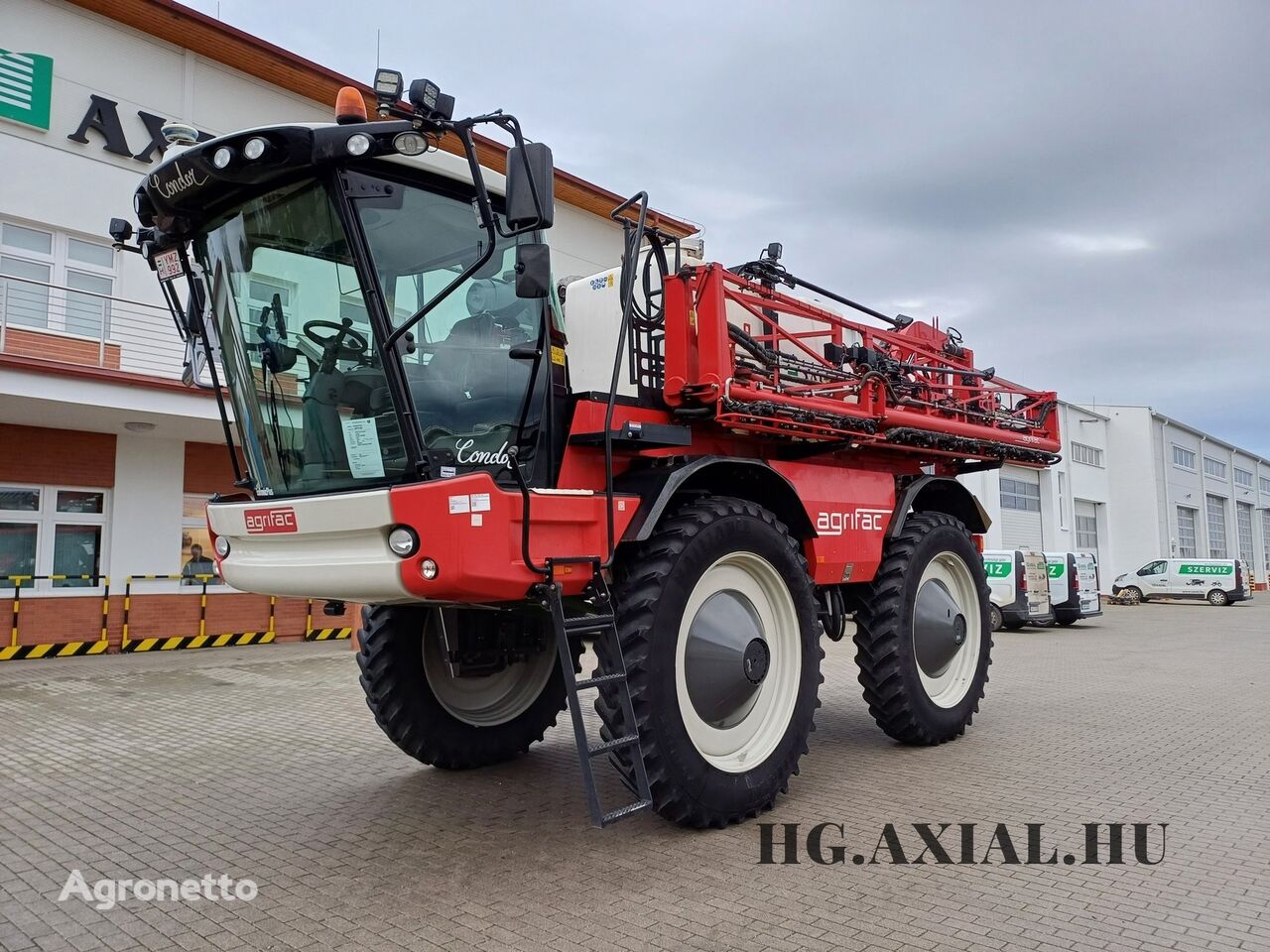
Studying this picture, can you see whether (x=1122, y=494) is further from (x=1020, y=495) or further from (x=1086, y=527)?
(x=1020, y=495)

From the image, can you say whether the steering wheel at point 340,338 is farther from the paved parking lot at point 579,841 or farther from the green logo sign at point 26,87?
the green logo sign at point 26,87

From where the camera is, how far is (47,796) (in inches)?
221

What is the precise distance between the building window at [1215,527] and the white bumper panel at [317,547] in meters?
55.5

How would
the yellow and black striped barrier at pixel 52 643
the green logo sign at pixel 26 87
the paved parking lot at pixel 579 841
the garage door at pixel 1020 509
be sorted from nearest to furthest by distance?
1. the paved parking lot at pixel 579 841
2. the green logo sign at pixel 26 87
3. the yellow and black striped barrier at pixel 52 643
4. the garage door at pixel 1020 509

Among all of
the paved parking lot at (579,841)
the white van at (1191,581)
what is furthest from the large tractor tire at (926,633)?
the white van at (1191,581)

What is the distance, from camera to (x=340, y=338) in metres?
4.29

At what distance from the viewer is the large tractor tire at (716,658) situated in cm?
437

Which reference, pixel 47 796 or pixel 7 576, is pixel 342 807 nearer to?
pixel 47 796

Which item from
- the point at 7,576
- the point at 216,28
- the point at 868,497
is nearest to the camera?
the point at 868,497

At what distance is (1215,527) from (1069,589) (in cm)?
3916

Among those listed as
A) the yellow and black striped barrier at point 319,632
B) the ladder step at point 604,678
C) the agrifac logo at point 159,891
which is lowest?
the agrifac logo at point 159,891

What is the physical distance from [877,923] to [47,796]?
16.0 feet

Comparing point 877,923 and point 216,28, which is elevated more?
point 216,28

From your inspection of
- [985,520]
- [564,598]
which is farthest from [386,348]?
[985,520]
